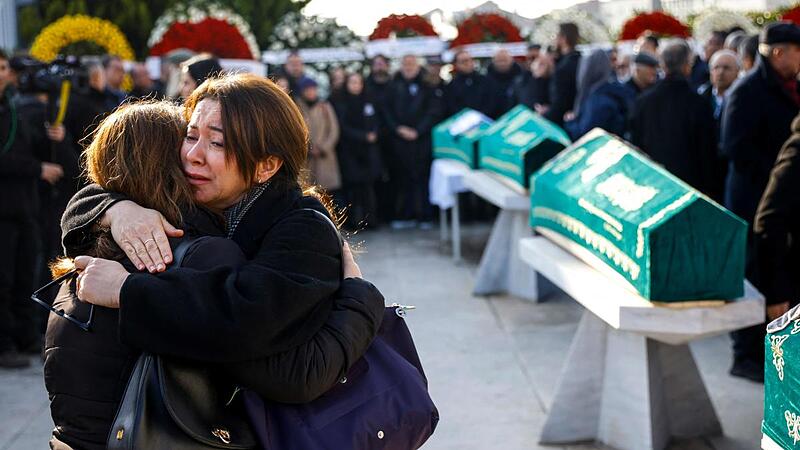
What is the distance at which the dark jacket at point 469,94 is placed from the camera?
12.8m

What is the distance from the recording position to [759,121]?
20.0 feet

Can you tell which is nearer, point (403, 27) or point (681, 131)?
point (681, 131)

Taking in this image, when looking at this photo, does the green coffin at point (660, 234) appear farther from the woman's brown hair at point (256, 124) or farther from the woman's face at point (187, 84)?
the woman's face at point (187, 84)

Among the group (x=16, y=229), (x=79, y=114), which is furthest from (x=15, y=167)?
(x=79, y=114)

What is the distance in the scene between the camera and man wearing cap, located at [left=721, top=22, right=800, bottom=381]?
19.9ft

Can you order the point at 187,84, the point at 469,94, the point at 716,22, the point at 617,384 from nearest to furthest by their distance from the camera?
1. the point at 617,384
2. the point at 187,84
3. the point at 469,94
4. the point at 716,22

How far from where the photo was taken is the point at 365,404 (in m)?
2.38

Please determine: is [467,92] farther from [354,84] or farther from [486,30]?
[486,30]

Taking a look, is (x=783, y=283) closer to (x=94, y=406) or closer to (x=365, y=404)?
(x=365, y=404)

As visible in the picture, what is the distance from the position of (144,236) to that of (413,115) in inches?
409

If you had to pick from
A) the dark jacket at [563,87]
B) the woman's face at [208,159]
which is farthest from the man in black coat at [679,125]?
the woman's face at [208,159]

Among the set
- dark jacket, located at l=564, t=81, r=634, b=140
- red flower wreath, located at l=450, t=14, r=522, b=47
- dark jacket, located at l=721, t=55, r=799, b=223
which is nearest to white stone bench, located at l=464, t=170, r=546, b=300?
dark jacket, located at l=564, t=81, r=634, b=140

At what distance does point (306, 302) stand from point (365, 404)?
0.98ft

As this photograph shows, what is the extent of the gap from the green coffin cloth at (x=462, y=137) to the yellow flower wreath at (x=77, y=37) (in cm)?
456
